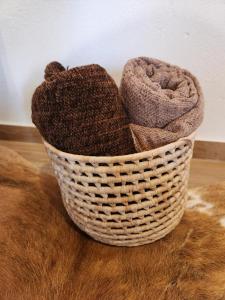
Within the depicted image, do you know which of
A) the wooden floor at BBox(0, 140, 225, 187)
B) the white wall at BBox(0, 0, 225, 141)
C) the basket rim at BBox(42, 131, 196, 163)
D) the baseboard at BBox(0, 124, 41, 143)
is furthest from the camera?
the baseboard at BBox(0, 124, 41, 143)

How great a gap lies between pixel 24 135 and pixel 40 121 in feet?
1.87

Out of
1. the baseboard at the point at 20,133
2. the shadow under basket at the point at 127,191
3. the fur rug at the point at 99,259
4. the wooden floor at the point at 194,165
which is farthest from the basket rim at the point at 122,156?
the baseboard at the point at 20,133

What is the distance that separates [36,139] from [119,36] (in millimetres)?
481

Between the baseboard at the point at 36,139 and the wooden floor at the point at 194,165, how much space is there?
0.01 m

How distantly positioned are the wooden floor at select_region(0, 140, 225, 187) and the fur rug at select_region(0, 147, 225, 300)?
9 centimetres

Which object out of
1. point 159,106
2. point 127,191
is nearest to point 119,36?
point 159,106

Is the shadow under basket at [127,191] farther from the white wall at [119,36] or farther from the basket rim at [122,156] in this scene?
the white wall at [119,36]

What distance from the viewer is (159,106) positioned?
1.75 ft

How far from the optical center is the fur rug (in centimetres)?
58

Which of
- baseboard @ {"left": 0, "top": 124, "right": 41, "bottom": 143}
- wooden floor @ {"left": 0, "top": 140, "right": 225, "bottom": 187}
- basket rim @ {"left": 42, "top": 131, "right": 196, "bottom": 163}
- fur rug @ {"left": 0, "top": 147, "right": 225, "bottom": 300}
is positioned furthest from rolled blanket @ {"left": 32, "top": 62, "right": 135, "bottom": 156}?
baseboard @ {"left": 0, "top": 124, "right": 41, "bottom": 143}

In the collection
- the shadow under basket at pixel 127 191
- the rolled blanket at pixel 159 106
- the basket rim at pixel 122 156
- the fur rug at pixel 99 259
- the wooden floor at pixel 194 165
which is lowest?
the wooden floor at pixel 194 165

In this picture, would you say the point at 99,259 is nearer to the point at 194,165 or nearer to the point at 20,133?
the point at 194,165

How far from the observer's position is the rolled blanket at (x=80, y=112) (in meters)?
0.52

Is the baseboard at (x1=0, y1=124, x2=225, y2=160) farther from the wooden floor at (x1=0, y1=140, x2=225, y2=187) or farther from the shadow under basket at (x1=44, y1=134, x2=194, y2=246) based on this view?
the shadow under basket at (x1=44, y1=134, x2=194, y2=246)
